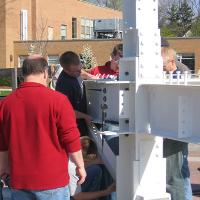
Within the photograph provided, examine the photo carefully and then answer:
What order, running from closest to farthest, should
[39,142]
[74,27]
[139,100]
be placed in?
[39,142] < [139,100] < [74,27]

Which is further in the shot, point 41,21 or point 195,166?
point 41,21

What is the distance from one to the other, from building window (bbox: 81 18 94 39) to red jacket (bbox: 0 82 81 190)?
58601 mm

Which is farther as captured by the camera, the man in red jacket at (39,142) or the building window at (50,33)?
the building window at (50,33)

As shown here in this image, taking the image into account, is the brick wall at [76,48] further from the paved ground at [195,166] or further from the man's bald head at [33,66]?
the man's bald head at [33,66]

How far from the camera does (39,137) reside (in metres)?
4.55

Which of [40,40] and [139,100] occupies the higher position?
[40,40]

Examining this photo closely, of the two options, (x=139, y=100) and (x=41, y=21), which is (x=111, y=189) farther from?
(x=41, y=21)

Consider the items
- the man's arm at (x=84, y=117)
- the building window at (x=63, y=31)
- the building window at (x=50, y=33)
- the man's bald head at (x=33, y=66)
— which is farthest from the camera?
the building window at (x=63, y=31)

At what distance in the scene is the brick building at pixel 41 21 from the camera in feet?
158

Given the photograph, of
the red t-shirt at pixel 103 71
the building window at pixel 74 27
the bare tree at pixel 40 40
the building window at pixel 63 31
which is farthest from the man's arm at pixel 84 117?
the building window at pixel 74 27

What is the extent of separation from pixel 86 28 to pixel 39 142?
59.8 m

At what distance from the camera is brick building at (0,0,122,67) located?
48156 mm

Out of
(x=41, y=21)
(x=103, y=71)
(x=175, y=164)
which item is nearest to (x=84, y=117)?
(x=175, y=164)

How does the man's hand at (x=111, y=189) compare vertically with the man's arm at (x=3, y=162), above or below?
below
